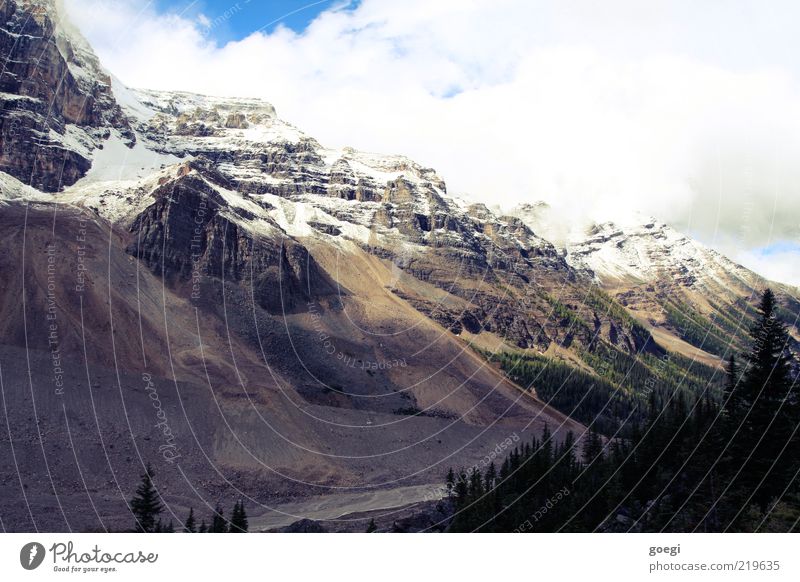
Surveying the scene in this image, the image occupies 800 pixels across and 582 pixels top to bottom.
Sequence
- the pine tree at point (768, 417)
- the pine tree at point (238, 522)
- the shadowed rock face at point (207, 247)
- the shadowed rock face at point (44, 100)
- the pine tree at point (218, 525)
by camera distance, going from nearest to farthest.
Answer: the pine tree at point (768, 417), the pine tree at point (218, 525), the pine tree at point (238, 522), the shadowed rock face at point (44, 100), the shadowed rock face at point (207, 247)

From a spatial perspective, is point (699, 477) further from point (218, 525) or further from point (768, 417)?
point (218, 525)

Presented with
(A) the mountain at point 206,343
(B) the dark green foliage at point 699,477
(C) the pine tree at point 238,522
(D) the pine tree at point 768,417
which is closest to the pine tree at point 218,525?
(C) the pine tree at point 238,522

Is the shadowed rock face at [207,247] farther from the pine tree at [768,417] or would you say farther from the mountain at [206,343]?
the pine tree at [768,417]

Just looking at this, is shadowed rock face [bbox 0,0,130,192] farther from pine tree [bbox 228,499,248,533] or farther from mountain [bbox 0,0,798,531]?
pine tree [bbox 228,499,248,533]

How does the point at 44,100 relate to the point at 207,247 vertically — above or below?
above

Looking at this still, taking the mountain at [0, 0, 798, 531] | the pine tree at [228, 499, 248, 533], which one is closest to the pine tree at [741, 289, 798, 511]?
the pine tree at [228, 499, 248, 533]

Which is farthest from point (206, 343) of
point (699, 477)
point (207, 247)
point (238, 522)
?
point (699, 477)
